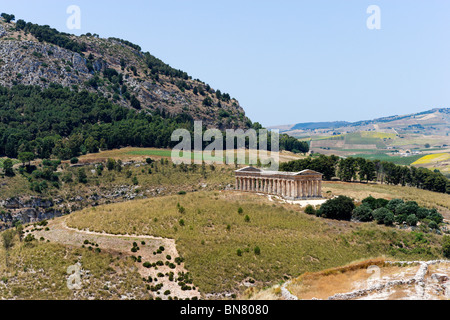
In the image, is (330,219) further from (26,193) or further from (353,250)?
(26,193)

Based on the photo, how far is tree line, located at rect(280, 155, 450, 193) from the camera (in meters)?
110

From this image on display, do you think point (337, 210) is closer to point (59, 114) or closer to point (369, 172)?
point (369, 172)

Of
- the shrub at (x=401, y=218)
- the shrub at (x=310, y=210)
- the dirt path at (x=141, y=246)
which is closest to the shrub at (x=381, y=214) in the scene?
the shrub at (x=401, y=218)

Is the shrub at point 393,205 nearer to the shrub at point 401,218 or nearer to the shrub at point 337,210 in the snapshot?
the shrub at point 401,218

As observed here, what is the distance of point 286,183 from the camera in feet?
283

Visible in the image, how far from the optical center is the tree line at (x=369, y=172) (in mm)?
110494

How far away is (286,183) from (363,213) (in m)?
18.2

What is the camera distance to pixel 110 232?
60469 mm

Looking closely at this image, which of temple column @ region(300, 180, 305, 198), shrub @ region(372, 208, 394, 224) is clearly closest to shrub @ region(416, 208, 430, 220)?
shrub @ region(372, 208, 394, 224)

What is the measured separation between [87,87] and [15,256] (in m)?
153

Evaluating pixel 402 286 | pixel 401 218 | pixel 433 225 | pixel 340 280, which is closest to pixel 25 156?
pixel 401 218

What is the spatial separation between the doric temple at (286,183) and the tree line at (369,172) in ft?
59.9

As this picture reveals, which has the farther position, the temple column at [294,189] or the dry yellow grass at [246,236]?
the temple column at [294,189]
